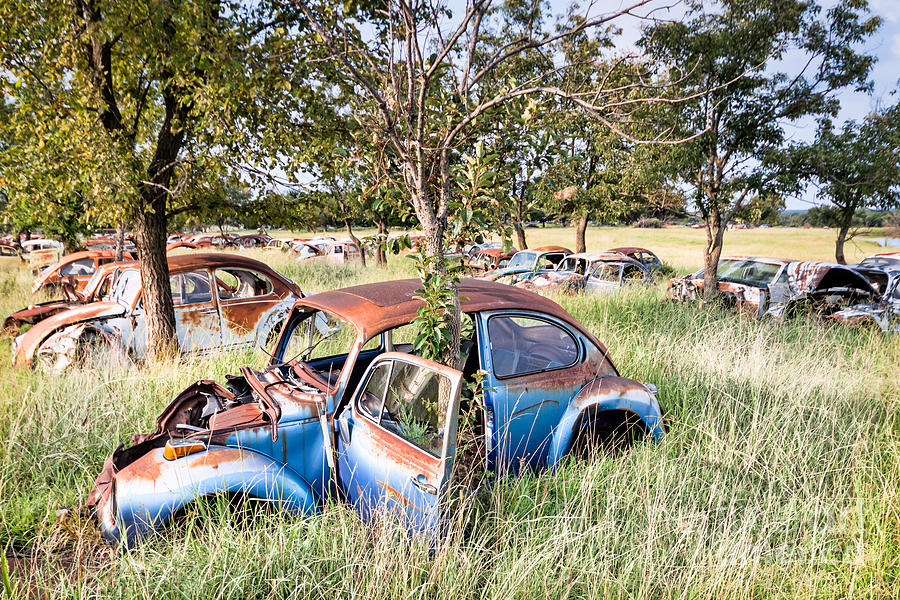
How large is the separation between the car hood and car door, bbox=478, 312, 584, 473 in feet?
19.0

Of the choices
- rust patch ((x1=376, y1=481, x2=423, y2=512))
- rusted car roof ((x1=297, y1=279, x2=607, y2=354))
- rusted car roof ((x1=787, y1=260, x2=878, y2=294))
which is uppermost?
rusted car roof ((x1=297, y1=279, x2=607, y2=354))

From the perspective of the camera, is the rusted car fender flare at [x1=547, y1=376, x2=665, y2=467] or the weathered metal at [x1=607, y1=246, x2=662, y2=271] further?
the weathered metal at [x1=607, y1=246, x2=662, y2=271]

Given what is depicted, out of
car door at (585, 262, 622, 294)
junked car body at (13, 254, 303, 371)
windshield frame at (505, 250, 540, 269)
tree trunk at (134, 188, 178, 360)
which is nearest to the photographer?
junked car body at (13, 254, 303, 371)

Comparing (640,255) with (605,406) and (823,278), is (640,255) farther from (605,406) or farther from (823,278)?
(605,406)

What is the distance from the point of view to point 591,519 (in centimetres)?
305

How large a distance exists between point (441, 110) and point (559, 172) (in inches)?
37.0

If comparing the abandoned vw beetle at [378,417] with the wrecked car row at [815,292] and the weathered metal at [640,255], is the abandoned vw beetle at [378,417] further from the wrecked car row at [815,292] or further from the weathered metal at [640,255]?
the weathered metal at [640,255]

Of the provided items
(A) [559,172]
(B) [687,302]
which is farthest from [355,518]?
(B) [687,302]

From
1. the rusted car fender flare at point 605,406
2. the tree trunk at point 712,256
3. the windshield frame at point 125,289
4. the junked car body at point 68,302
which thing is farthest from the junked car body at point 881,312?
the junked car body at point 68,302

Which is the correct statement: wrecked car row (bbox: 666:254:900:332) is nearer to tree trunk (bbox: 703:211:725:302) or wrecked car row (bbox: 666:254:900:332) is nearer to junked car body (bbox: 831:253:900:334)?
junked car body (bbox: 831:253:900:334)

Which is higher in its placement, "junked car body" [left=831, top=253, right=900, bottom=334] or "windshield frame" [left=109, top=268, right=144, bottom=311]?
"windshield frame" [left=109, top=268, right=144, bottom=311]

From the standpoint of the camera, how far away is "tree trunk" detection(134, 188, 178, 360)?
6820 millimetres

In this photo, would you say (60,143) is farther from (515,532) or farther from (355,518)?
(515,532)

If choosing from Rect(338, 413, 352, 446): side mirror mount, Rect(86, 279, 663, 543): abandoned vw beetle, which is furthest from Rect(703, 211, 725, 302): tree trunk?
Rect(338, 413, 352, 446): side mirror mount
